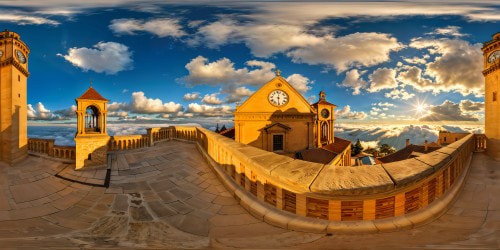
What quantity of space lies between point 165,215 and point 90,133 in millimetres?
8634

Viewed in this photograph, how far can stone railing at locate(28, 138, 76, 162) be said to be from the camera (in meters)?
11.4

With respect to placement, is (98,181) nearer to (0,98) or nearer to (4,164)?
(4,164)

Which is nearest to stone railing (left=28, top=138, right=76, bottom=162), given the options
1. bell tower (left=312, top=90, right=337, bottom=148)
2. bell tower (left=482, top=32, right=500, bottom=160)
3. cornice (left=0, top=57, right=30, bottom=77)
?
cornice (left=0, top=57, right=30, bottom=77)

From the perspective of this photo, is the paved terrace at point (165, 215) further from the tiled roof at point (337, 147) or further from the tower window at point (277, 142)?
the tiled roof at point (337, 147)

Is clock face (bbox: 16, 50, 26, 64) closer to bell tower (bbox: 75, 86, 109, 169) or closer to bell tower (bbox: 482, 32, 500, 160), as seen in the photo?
bell tower (bbox: 75, 86, 109, 169)

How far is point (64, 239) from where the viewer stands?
454 centimetres

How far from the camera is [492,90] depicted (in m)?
13.2

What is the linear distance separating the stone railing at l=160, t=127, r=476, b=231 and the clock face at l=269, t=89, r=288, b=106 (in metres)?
18.9

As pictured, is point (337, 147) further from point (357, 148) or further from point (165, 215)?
point (165, 215)

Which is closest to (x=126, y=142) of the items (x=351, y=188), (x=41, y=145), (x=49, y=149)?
(x=49, y=149)

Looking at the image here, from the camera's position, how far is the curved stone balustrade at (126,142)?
12352mm

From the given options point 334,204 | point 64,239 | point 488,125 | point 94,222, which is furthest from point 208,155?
point 488,125

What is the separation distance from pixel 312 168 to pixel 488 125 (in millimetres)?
15899

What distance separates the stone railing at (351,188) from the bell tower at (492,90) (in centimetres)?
1130
